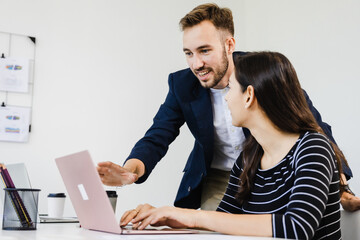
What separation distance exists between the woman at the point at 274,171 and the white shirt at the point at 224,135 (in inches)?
16.7

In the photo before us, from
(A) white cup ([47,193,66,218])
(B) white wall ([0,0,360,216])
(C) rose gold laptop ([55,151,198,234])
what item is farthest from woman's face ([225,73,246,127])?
(B) white wall ([0,0,360,216])

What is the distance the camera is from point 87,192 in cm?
100

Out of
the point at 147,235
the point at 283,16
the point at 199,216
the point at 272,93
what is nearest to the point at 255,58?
the point at 272,93

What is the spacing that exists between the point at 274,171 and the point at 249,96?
228 mm

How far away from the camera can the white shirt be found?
6.14 ft

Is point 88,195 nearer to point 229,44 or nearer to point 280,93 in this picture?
→ point 280,93

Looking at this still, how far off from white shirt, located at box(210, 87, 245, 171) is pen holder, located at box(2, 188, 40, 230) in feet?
3.18

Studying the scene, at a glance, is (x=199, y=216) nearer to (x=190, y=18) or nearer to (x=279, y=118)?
(x=279, y=118)

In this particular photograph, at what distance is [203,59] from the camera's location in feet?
6.09

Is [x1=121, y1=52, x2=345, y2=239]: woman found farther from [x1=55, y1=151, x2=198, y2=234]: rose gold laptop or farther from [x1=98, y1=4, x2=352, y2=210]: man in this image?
[x1=98, y1=4, x2=352, y2=210]: man

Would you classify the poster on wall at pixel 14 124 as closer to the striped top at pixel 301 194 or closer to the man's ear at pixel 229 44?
the man's ear at pixel 229 44

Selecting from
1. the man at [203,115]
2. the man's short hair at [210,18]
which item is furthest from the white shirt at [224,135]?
the man's short hair at [210,18]

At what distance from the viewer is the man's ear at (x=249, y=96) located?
127 cm

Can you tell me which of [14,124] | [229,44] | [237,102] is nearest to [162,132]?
[229,44]
